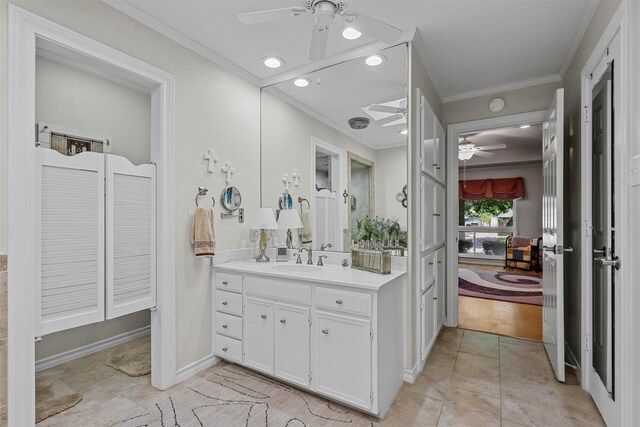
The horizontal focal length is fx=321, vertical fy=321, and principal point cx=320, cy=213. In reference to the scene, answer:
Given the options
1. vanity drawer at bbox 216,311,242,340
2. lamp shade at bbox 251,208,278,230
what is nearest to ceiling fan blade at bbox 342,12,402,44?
lamp shade at bbox 251,208,278,230

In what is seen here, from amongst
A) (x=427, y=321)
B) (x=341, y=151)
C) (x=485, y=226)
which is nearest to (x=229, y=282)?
(x=341, y=151)

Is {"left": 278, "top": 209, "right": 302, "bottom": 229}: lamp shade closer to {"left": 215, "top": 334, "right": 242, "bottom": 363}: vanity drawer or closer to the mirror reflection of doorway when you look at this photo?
the mirror reflection of doorway

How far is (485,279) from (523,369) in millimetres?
3870

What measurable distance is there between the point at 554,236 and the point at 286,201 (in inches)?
87.1

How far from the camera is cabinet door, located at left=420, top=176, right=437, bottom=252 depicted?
255 centimetres

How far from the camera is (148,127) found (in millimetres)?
3340

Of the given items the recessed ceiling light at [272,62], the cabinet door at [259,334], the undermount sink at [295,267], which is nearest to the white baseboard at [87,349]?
the cabinet door at [259,334]

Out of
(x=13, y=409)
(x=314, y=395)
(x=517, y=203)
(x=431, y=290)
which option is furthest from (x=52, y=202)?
(x=517, y=203)

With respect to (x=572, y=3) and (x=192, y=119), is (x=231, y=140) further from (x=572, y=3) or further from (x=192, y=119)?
(x=572, y=3)

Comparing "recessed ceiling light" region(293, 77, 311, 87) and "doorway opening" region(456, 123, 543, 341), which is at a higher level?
"recessed ceiling light" region(293, 77, 311, 87)

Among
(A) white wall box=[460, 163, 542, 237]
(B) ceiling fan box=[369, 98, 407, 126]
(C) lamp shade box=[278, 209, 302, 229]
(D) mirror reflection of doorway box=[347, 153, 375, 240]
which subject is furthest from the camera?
(A) white wall box=[460, 163, 542, 237]

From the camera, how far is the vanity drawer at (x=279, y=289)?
214 centimetres

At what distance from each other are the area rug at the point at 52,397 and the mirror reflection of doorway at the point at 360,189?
2.27 metres

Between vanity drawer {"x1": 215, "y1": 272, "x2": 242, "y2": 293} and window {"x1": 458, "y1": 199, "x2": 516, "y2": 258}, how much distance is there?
717 cm
